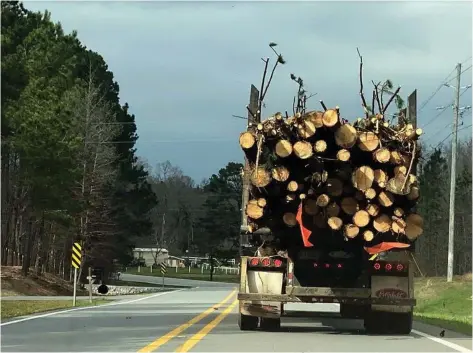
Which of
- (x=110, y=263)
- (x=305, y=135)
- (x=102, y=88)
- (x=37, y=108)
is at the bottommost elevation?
(x=110, y=263)

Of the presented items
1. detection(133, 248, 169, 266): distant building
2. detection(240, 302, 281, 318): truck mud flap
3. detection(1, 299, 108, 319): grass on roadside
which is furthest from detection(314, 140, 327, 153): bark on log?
detection(133, 248, 169, 266): distant building

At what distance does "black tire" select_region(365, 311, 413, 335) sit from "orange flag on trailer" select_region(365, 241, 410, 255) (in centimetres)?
166

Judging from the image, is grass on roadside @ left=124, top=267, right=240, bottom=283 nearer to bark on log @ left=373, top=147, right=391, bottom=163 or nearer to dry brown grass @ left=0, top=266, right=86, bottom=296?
dry brown grass @ left=0, top=266, right=86, bottom=296

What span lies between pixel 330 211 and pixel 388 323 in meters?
2.76

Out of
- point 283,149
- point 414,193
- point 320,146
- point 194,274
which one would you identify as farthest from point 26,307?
point 194,274

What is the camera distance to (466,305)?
29.0 m

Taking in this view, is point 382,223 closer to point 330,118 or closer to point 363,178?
point 363,178

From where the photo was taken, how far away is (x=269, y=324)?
1488 cm

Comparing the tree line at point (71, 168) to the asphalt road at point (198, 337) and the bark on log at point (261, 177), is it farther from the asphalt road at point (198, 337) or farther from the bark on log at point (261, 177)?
the bark on log at point (261, 177)

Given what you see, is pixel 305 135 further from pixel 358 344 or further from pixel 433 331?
pixel 433 331

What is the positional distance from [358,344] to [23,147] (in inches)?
1076

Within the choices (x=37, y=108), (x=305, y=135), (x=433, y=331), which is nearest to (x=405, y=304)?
(x=433, y=331)

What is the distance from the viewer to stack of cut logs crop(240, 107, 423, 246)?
13016 mm

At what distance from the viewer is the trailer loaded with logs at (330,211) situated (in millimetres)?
13078
